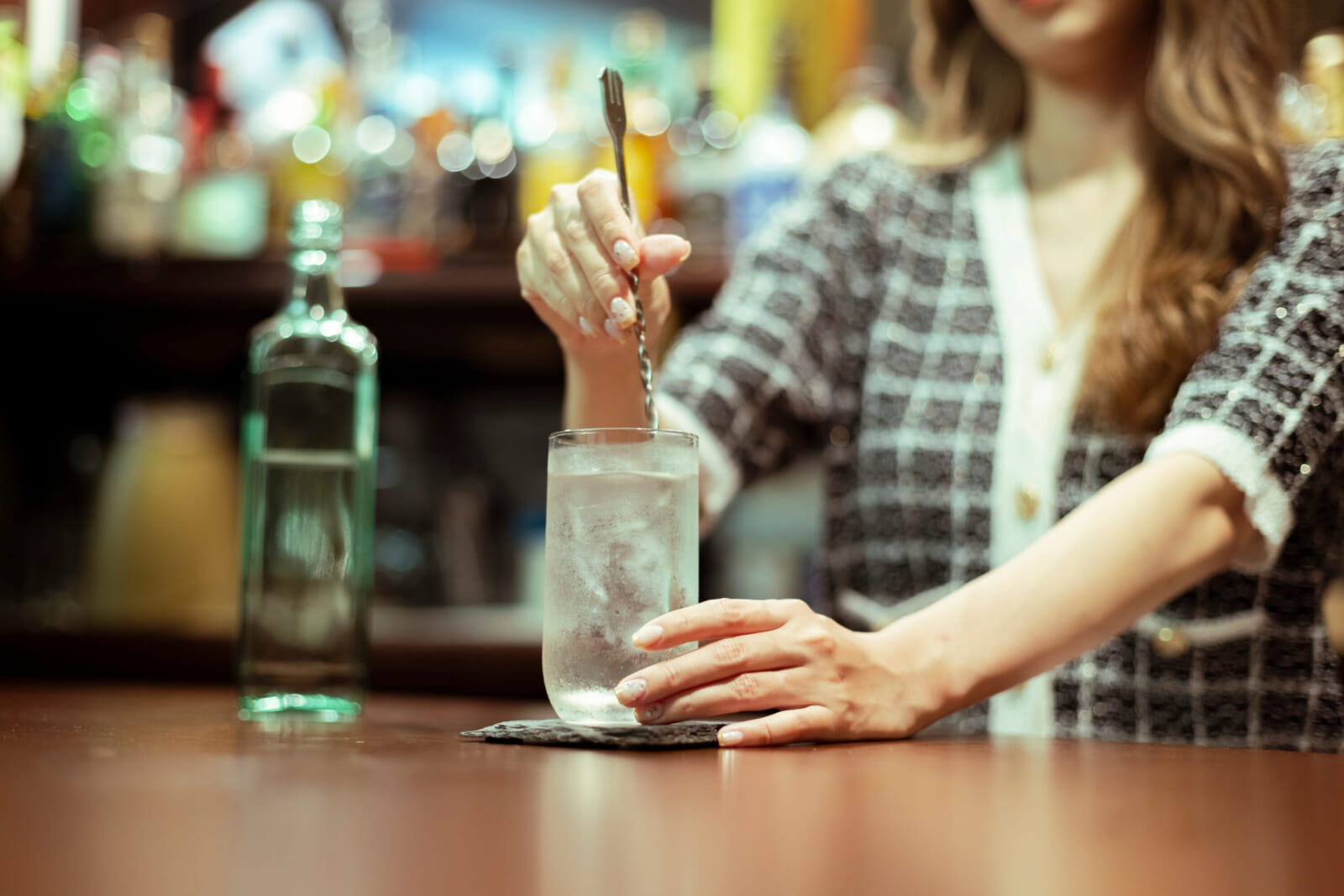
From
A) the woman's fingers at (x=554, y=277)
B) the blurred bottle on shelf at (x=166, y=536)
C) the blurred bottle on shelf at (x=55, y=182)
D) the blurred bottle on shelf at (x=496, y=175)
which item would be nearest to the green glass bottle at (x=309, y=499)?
the woman's fingers at (x=554, y=277)

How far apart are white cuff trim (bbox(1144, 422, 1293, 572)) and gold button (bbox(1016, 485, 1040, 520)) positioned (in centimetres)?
23

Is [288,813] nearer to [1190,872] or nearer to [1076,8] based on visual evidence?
Answer: [1190,872]

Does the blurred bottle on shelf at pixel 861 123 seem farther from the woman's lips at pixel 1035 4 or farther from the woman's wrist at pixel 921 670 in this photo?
the woman's wrist at pixel 921 670

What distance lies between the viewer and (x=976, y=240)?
134 centimetres

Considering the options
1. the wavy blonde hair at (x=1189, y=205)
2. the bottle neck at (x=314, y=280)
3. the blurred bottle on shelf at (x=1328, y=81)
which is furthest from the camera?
the blurred bottle on shelf at (x=1328, y=81)

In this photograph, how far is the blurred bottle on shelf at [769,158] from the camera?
1.90 metres

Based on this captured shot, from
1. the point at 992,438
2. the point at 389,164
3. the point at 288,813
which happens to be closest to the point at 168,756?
the point at 288,813

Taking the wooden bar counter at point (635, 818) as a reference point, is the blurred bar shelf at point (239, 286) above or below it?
above

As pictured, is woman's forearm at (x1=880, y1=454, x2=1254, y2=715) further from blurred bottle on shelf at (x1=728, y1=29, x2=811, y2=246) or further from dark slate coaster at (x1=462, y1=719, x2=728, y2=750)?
blurred bottle on shelf at (x1=728, y1=29, x2=811, y2=246)

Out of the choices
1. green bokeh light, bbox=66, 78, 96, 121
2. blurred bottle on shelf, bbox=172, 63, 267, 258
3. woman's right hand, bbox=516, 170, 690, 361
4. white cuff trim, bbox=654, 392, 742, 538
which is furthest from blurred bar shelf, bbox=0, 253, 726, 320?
woman's right hand, bbox=516, 170, 690, 361

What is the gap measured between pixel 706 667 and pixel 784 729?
0.18 feet

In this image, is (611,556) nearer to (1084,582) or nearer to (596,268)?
(596,268)

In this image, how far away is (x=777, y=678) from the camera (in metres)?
0.73

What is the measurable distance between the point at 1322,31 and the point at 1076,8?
1.10 meters
